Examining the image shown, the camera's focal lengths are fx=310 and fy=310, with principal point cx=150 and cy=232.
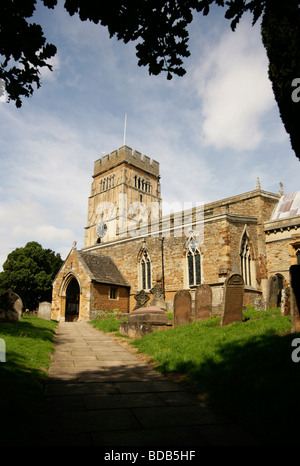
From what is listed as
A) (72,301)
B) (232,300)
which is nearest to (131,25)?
(232,300)

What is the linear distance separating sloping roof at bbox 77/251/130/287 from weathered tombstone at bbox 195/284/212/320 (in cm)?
1105

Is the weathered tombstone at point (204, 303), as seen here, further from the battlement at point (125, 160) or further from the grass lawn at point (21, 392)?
the battlement at point (125, 160)

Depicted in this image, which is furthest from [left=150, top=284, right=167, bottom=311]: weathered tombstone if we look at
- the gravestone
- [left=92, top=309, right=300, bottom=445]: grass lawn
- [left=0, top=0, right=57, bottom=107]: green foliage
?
[left=0, top=0, right=57, bottom=107]: green foliage

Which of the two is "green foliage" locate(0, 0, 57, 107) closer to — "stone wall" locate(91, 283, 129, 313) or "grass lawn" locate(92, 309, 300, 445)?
"grass lawn" locate(92, 309, 300, 445)

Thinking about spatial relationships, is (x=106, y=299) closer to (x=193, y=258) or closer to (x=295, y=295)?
(x=193, y=258)

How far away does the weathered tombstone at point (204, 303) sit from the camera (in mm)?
11500

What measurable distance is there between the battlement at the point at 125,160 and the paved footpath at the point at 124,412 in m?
49.8

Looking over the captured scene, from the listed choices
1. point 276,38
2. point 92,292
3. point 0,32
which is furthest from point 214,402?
point 92,292

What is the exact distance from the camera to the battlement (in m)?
54.0

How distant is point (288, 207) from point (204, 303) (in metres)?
14.8

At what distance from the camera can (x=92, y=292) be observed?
2108cm

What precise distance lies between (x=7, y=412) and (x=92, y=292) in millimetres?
17958
